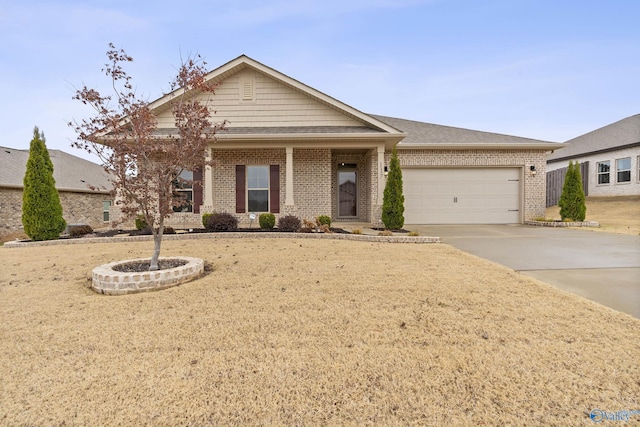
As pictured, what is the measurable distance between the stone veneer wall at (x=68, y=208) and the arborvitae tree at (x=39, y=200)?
211 inches

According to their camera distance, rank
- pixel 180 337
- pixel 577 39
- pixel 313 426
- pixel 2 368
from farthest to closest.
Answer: pixel 577 39, pixel 180 337, pixel 2 368, pixel 313 426

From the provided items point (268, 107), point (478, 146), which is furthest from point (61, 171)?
point (478, 146)

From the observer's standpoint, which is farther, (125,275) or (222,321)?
(125,275)

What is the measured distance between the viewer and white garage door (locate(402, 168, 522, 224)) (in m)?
12.2

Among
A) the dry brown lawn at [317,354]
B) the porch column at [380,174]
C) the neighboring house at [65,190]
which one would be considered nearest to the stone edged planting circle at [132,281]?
the dry brown lawn at [317,354]

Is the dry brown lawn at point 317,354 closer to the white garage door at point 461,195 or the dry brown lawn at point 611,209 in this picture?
the white garage door at point 461,195

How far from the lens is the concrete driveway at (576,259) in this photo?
12.2 ft

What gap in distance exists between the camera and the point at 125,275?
4.09m

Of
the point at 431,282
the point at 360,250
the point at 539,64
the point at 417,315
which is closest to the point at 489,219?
the point at 539,64

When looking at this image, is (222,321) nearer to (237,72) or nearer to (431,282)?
(431,282)

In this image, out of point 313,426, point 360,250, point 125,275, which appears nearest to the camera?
point 313,426

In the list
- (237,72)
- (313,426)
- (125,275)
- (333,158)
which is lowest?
(313,426)

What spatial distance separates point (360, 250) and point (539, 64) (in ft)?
39.8

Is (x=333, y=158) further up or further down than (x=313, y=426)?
further up
